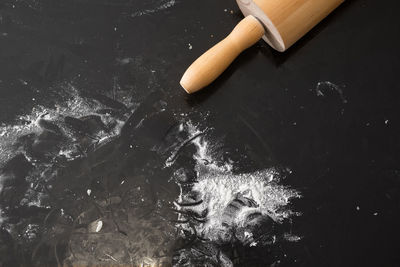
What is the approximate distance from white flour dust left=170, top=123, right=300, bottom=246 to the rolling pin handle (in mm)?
145

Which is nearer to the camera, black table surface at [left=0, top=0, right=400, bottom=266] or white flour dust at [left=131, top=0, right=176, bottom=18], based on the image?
black table surface at [left=0, top=0, right=400, bottom=266]

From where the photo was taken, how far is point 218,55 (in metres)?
0.85

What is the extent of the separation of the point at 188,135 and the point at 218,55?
159 millimetres

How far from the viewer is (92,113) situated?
2.99 ft

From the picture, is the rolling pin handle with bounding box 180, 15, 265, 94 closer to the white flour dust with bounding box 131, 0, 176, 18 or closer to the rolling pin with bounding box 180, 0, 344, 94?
the rolling pin with bounding box 180, 0, 344, 94

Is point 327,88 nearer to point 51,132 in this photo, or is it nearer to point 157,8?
point 157,8

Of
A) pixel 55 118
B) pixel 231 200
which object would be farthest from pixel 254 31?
pixel 55 118

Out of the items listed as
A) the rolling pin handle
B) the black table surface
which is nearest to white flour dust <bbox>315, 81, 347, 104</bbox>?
the black table surface

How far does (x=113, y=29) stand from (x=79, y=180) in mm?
327

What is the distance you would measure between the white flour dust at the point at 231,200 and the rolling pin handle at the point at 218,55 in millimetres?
145

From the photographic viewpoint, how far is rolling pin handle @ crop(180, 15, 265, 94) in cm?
85

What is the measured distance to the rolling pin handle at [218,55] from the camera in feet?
2.78

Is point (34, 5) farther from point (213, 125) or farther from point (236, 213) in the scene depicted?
point (236, 213)

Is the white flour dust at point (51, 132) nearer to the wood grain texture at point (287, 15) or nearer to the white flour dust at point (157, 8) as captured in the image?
the white flour dust at point (157, 8)
